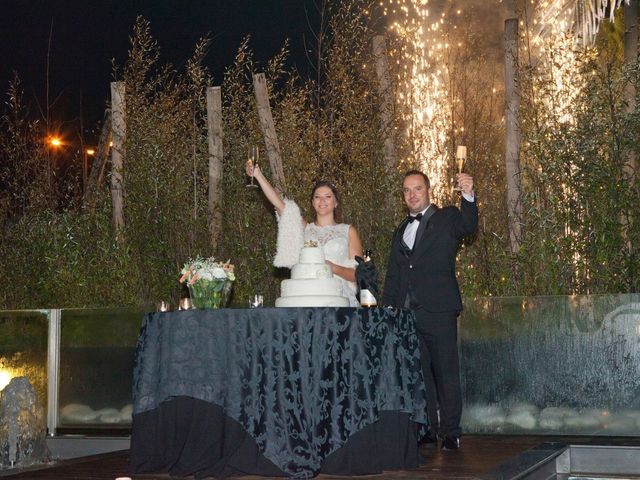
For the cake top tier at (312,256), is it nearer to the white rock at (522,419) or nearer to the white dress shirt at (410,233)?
the white dress shirt at (410,233)

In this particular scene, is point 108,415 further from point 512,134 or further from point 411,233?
point 512,134

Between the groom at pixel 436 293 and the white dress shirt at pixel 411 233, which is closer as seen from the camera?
the groom at pixel 436 293

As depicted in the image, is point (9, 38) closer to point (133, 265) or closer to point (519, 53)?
point (133, 265)

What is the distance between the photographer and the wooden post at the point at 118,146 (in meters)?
7.31

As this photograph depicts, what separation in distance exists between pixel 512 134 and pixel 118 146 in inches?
114

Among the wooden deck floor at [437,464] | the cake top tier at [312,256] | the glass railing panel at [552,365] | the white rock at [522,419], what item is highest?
the cake top tier at [312,256]

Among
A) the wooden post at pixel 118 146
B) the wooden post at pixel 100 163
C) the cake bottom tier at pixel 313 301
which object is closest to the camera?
the cake bottom tier at pixel 313 301

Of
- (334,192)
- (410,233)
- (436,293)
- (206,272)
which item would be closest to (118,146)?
(334,192)

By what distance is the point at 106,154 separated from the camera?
802 centimetres

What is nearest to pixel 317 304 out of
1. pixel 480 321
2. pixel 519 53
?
pixel 480 321

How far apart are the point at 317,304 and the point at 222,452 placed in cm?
71

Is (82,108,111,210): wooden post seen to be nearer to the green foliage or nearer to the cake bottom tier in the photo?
the green foliage

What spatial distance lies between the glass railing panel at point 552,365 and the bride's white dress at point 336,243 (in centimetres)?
97

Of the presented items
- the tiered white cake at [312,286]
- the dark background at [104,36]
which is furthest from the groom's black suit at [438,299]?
the dark background at [104,36]
